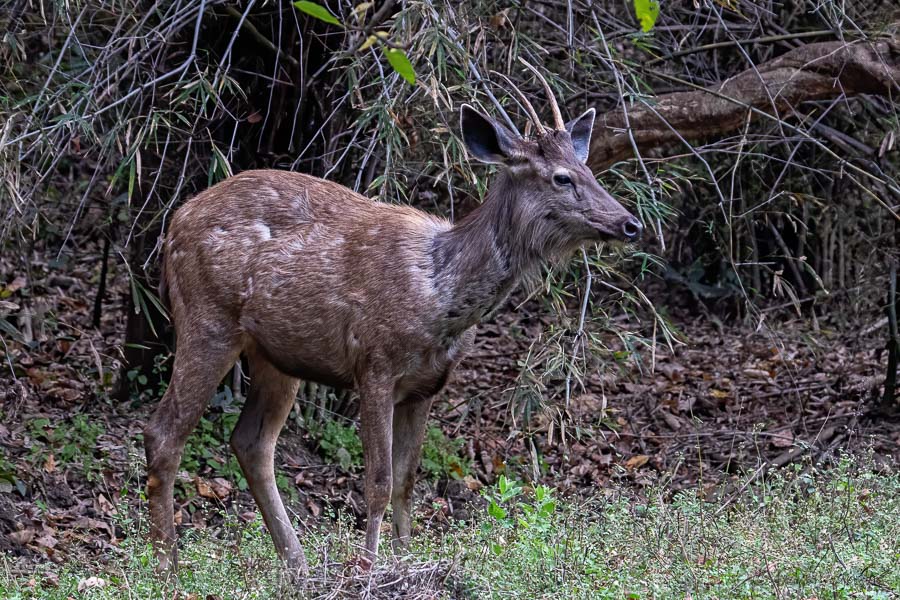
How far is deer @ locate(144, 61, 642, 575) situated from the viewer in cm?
582

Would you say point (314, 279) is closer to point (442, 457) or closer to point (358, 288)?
point (358, 288)

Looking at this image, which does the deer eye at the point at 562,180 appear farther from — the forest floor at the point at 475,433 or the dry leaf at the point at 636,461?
the dry leaf at the point at 636,461

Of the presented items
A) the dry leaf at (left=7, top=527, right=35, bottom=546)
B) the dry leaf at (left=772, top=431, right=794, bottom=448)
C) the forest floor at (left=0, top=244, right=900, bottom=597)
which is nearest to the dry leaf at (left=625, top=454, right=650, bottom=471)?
the forest floor at (left=0, top=244, right=900, bottom=597)

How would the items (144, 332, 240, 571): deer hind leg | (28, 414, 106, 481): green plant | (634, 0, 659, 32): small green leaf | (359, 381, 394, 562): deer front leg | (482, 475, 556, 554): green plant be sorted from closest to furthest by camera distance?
(634, 0, 659, 32): small green leaf → (482, 475, 556, 554): green plant → (359, 381, 394, 562): deer front leg → (144, 332, 240, 571): deer hind leg → (28, 414, 106, 481): green plant

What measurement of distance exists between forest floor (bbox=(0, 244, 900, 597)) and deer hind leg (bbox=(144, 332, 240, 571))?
248 millimetres

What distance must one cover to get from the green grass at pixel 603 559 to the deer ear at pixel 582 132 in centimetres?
175

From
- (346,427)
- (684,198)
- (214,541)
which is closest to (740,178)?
(684,198)

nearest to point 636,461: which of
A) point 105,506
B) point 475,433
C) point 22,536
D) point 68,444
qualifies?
point 475,433

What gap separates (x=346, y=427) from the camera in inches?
350

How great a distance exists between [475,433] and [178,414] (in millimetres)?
3202

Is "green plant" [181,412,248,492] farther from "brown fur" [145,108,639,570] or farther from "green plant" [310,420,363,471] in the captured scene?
"brown fur" [145,108,639,570]

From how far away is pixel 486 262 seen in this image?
19.3 feet

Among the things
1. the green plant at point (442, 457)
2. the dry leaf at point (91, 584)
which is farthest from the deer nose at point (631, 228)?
the green plant at point (442, 457)

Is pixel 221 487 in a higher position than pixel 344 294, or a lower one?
lower
